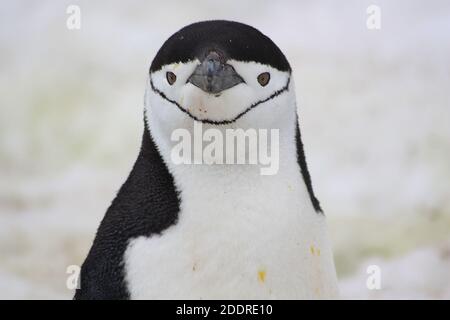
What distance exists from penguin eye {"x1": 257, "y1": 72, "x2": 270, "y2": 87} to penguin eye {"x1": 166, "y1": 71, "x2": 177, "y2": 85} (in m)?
0.11

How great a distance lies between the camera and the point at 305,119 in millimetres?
3072

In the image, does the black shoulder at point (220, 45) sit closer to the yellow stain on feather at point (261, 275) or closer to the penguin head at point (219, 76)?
the penguin head at point (219, 76)

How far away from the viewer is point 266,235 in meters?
1.13

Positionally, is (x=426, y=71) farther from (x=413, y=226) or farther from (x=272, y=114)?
(x=272, y=114)

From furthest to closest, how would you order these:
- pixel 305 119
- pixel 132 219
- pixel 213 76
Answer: pixel 305 119 < pixel 132 219 < pixel 213 76

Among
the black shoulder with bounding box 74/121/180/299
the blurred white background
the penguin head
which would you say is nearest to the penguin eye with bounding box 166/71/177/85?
the penguin head

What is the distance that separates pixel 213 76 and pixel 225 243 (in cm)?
22

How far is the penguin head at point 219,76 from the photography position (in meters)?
1.08

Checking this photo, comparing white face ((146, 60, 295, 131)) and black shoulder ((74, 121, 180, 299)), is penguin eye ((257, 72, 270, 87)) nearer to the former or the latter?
white face ((146, 60, 295, 131))

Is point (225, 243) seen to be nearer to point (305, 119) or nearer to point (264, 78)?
point (264, 78)

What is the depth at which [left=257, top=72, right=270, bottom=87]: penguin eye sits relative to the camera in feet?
3.70

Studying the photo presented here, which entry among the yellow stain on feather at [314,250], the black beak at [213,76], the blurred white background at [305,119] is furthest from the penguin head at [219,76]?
the blurred white background at [305,119]

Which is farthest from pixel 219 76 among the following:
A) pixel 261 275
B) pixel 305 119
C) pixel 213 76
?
pixel 305 119

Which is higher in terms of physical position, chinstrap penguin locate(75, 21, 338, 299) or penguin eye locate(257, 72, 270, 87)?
penguin eye locate(257, 72, 270, 87)
